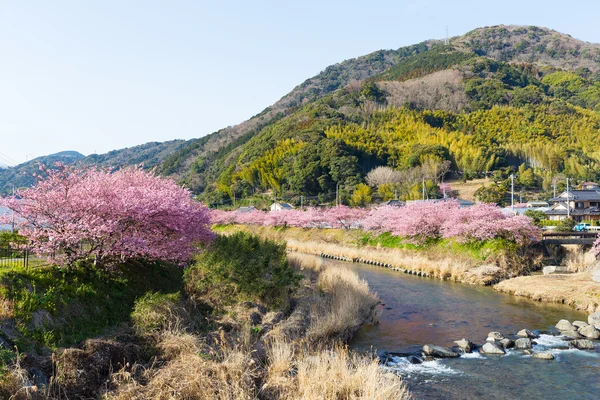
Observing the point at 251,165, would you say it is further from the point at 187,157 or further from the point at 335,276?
the point at 335,276

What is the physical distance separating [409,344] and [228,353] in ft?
24.6

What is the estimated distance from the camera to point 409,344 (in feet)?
49.2

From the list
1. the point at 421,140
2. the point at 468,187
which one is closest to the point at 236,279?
the point at 468,187

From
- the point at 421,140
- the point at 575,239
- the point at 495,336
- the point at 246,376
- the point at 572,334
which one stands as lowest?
the point at 572,334

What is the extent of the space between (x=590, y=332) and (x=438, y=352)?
676cm

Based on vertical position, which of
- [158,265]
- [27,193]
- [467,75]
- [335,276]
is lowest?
[335,276]

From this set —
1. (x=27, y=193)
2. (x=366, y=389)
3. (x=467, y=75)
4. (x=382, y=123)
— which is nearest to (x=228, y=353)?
(x=366, y=389)

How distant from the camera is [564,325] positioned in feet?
54.8

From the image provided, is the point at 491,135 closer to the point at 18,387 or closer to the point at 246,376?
the point at 246,376

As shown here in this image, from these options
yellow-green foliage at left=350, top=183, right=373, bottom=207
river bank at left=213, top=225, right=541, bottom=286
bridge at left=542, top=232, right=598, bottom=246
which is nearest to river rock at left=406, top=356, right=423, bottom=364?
river bank at left=213, top=225, right=541, bottom=286

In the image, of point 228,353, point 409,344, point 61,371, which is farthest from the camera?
point 409,344

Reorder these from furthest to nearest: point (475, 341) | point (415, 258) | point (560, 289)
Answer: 1. point (415, 258)
2. point (560, 289)
3. point (475, 341)

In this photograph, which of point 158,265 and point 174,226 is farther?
point 158,265

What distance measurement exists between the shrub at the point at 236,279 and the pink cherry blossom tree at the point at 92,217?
1331 mm
